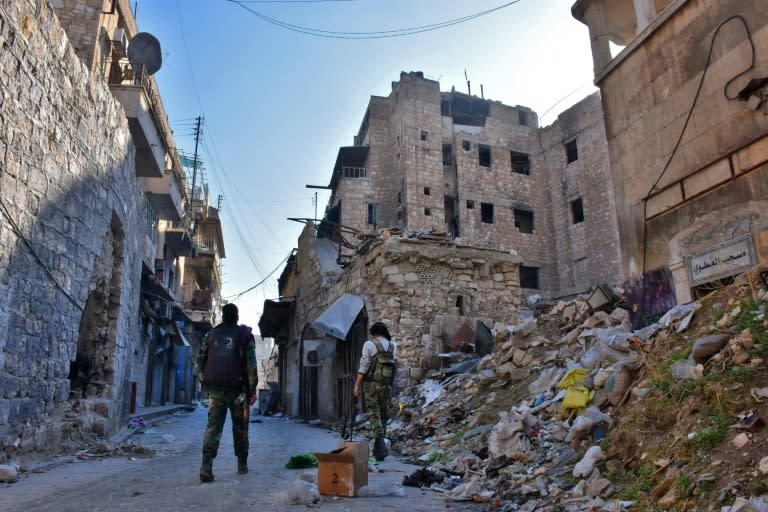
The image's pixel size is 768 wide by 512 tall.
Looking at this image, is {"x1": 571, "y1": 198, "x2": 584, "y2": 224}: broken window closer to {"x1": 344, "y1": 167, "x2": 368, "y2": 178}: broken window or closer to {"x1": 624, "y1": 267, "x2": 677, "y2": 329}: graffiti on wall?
{"x1": 344, "y1": 167, "x2": 368, "y2": 178}: broken window

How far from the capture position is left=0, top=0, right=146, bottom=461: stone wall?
17.2ft

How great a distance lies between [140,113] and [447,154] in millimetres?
19839

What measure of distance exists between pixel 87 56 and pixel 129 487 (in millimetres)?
12173

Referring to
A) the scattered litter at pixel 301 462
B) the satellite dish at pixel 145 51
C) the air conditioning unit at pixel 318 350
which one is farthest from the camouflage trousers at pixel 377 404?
the satellite dish at pixel 145 51

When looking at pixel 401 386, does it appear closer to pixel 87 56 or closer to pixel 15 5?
pixel 15 5

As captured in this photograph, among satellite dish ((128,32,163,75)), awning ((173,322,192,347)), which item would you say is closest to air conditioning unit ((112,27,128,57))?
satellite dish ((128,32,163,75))

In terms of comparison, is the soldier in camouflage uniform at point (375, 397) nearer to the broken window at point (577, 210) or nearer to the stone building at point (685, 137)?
the stone building at point (685, 137)

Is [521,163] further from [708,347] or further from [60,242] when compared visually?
[708,347]

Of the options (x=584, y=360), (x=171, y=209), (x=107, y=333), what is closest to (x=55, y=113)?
(x=107, y=333)

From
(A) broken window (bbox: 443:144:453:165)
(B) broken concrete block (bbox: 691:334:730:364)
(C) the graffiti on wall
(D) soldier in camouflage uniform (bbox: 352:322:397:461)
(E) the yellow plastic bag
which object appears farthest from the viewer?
(A) broken window (bbox: 443:144:453:165)

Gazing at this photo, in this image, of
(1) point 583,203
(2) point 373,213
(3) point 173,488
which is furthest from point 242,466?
(1) point 583,203

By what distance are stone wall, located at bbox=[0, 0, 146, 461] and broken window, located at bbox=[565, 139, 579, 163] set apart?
27.1m

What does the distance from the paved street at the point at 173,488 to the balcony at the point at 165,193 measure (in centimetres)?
1372

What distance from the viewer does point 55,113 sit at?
20.3 feet
